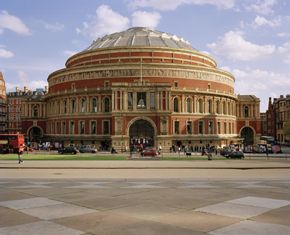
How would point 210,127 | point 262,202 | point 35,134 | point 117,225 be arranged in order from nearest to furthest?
point 117,225 < point 262,202 < point 210,127 < point 35,134

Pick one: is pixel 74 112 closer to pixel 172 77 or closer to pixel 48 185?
pixel 172 77

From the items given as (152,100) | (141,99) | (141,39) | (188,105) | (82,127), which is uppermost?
(141,39)

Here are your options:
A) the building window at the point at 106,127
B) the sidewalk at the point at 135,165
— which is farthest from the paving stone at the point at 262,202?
the building window at the point at 106,127

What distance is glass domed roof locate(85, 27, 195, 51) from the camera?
7481 centimetres

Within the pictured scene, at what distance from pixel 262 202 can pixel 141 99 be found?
47.9 meters

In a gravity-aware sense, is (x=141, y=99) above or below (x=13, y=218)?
above

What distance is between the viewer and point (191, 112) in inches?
2628

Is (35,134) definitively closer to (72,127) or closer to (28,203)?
(72,127)

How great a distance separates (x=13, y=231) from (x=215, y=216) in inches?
240

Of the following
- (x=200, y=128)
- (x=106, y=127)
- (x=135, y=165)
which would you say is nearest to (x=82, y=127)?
(x=106, y=127)

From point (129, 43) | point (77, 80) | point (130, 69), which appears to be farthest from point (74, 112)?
point (129, 43)

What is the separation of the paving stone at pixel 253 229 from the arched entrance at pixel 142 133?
50.2 meters

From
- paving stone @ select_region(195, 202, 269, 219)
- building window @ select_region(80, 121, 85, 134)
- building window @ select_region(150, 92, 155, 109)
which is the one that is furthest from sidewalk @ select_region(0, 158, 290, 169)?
building window @ select_region(80, 121, 85, 134)

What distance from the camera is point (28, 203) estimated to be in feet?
44.3
